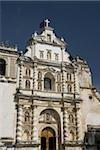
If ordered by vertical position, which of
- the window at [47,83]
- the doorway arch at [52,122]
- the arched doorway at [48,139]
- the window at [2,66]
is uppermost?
the window at [2,66]

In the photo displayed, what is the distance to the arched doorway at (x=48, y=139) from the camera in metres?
24.5

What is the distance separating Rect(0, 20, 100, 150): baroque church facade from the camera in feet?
75.9

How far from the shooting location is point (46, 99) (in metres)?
24.9

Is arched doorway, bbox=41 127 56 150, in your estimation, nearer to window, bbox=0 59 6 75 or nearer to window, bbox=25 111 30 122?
window, bbox=25 111 30 122

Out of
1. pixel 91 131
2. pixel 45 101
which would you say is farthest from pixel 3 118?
pixel 91 131

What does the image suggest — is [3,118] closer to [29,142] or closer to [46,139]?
[29,142]

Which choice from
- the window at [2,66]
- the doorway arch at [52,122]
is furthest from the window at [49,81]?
the window at [2,66]

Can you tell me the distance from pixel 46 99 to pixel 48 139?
342 cm

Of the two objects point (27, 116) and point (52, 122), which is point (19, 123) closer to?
point (27, 116)

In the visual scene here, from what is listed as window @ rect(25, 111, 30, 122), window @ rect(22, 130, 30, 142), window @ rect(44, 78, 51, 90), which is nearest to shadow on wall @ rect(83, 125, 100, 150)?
window @ rect(44, 78, 51, 90)

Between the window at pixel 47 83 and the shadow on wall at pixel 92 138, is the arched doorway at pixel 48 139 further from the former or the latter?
the window at pixel 47 83

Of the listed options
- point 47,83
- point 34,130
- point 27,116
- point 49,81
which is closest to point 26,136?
point 34,130

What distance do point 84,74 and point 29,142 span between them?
8697 millimetres

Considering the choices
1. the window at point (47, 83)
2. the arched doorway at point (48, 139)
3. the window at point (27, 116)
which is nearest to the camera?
the window at point (27, 116)
